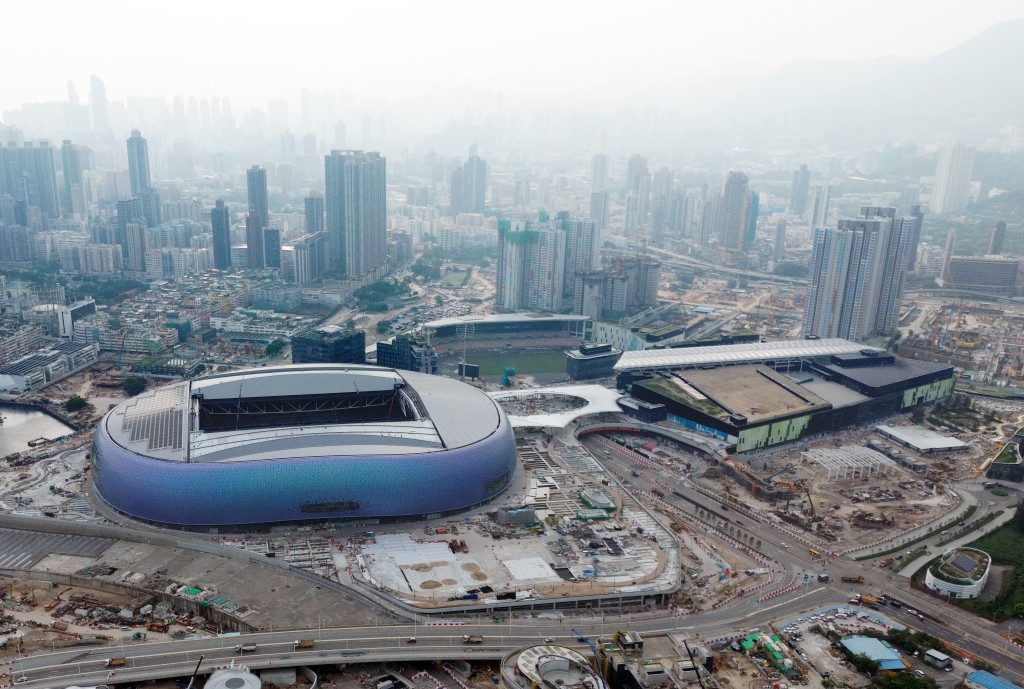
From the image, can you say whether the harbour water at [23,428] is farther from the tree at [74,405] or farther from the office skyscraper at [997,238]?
the office skyscraper at [997,238]

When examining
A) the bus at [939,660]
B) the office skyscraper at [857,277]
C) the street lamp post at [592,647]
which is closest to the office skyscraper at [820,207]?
the office skyscraper at [857,277]

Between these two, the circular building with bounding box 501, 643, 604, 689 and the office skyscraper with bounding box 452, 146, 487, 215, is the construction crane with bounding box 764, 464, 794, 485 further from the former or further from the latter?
the office skyscraper with bounding box 452, 146, 487, 215

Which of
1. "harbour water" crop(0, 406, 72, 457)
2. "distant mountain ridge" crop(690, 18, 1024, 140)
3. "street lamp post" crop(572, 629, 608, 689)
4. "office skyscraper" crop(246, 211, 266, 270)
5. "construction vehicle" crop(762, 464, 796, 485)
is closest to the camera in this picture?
"street lamp post" crop(572, 629, 608, 689)

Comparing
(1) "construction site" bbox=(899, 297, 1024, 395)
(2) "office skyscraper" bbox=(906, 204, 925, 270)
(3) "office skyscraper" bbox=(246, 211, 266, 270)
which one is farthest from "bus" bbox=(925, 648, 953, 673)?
(3) "office skyscraper" bbox=(246, 211, 266, 270)

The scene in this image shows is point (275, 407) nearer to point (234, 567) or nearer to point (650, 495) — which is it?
point (234, 567)

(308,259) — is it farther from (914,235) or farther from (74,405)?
(914,235)

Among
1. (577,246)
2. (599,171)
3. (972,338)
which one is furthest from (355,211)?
(599,171)
